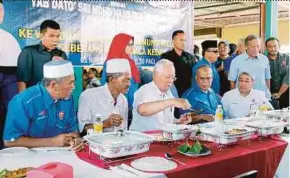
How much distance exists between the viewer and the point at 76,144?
6.91ft

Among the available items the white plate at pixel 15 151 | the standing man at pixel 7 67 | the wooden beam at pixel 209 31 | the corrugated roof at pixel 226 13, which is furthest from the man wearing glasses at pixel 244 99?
the wooden beam at pixel 209 31

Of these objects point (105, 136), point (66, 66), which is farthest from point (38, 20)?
point (105, 136)

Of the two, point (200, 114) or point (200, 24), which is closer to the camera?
point (200, 114)

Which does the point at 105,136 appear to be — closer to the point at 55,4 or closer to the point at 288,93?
the point at 55,4

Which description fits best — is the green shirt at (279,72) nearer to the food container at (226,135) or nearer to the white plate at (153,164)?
the food container at (226,135)

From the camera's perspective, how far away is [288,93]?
519cm

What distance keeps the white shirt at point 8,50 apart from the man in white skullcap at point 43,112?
2.75ft

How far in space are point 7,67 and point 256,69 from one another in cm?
309

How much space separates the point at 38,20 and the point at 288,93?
12.3 feet

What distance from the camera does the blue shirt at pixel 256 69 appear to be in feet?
15.1

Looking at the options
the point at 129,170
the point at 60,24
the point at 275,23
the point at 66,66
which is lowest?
the point at 129,170

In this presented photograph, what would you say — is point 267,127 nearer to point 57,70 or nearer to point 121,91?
point 121,91

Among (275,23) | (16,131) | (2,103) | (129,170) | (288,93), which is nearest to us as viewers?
(129,170)

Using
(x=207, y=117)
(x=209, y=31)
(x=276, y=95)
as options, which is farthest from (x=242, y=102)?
(x=209, y=31)
